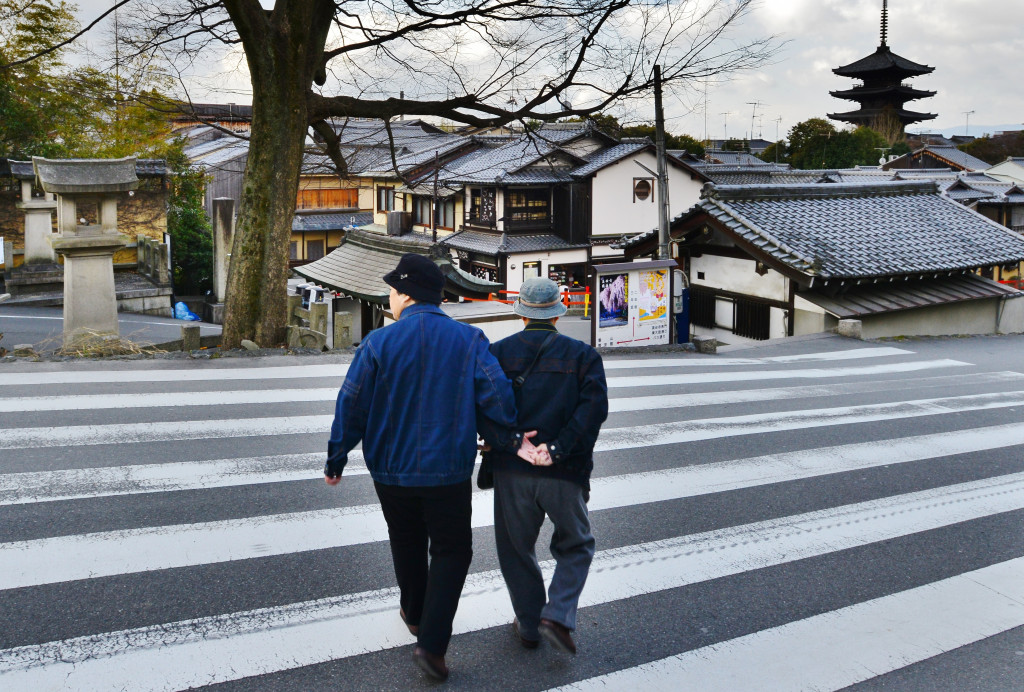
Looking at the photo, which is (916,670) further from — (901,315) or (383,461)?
(901,315)

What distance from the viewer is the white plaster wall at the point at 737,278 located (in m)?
16.3

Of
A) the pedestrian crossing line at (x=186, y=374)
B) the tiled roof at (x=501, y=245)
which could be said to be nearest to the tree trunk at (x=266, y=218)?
the pedestrian crossing line at (x=186, y=374)

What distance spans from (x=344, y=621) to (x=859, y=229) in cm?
1703

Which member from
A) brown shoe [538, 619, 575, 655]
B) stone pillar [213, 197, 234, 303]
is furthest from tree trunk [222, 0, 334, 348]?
stone pillar [213, 197, 234, 303]

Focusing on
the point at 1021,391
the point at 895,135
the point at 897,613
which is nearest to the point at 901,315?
the point at 1021,391

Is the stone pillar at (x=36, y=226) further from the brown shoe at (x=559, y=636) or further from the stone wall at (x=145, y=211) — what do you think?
the brown shoe at (x=559, y=636)

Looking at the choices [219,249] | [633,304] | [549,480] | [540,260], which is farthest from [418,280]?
[540,260]

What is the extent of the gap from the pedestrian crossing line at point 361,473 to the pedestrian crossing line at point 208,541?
0.42 ft

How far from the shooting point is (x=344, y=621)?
3.78 m

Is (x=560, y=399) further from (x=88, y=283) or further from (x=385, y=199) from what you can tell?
(x=385, y=199)

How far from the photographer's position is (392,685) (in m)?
3.30

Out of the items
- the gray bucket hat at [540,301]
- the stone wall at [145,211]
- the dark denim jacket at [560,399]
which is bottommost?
the dark denim jacket at [560,399]

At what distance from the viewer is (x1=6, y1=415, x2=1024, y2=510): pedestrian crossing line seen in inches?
206

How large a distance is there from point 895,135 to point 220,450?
69496mm
